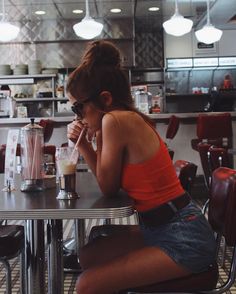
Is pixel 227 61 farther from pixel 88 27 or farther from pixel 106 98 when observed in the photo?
pixel 106 98

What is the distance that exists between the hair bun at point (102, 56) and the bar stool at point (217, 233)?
0.59 m

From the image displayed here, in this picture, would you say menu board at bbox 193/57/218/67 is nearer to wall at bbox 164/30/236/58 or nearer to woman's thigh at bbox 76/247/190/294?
wall at bbox 164/30/236/58

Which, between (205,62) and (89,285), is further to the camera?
(205,62)

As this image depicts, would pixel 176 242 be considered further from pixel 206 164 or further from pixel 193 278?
pixel 206 164

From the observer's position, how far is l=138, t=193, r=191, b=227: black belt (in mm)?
1524

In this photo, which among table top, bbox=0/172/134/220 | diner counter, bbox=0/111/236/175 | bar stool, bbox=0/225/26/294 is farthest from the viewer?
diner counter, bbox=0/111/236/175

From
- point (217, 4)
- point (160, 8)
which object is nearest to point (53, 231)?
point (217, 4)

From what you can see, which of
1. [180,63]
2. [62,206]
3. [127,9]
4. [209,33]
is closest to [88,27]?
[209,33]

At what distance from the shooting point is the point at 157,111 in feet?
19.7

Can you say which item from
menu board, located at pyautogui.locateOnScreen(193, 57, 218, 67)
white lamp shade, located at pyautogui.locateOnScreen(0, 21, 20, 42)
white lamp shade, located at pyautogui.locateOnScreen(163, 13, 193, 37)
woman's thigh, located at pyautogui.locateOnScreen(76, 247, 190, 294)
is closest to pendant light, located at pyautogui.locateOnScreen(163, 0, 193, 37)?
white lamp shade, located at pyautogui.locateOnScreen(163, 13, 193, 37)

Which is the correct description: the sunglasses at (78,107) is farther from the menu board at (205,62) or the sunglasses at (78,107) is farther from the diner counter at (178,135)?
the menu board at (205,62)

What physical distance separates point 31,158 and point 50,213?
0.47m

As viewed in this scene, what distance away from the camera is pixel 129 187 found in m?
1.56

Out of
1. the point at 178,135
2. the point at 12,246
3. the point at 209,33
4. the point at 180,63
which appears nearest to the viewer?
the point at 12,246
